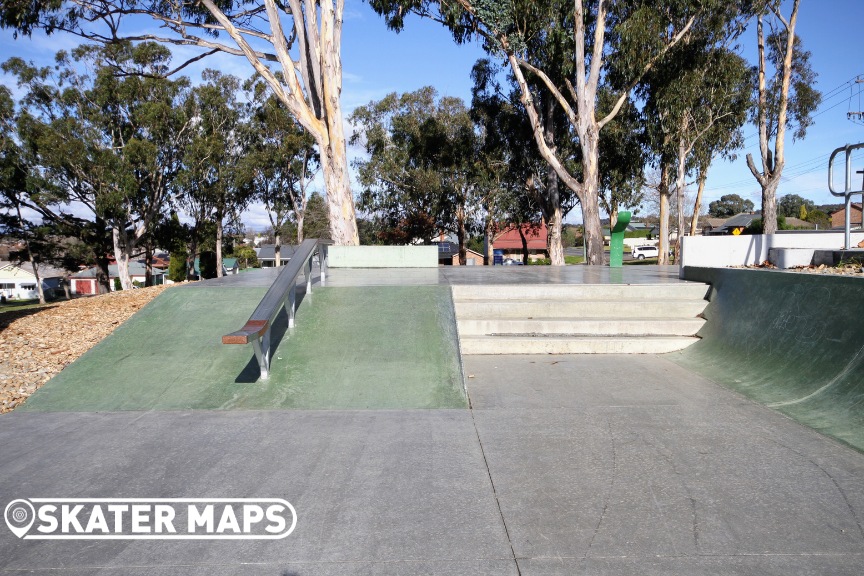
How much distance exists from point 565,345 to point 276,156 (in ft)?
120

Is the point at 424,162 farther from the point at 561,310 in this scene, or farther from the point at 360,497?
the point at 360,497

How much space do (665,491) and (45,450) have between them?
402 cm

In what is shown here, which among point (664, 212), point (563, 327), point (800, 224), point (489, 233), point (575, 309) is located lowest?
point (563, 327)

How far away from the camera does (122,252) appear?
3588 centimetres

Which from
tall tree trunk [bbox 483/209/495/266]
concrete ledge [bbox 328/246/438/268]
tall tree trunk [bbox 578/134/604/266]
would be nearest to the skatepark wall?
concrete ledge [bbox 328/246/438/268]

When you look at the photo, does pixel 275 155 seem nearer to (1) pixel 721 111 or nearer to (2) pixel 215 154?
(2) pixel 215 154

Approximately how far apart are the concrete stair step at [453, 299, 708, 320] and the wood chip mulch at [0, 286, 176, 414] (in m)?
4.46

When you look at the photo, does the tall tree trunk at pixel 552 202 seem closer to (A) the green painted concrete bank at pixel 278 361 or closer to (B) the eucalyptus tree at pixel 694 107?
(B) the eucalyptus tree at pixel 694 107

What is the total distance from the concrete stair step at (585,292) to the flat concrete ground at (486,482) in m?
2.45

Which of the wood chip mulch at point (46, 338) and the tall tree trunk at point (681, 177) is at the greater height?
the tall tree trunk at point (681, 177)

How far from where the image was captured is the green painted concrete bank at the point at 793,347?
15.9 feet

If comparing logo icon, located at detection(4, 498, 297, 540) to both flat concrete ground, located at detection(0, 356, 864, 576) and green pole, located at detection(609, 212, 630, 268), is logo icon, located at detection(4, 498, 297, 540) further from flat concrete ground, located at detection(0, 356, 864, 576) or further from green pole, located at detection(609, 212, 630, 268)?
green pole, located at detection(609, 212, 630, 268)

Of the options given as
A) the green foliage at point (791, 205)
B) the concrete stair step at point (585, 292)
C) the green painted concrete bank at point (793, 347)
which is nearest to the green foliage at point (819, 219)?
the green foliage at point (791, 205)

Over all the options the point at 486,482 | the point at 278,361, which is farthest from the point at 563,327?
the point at 486,482
